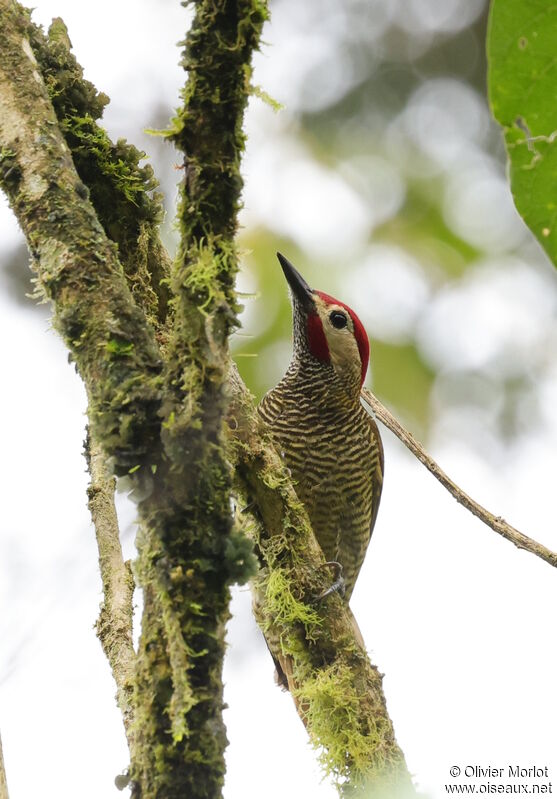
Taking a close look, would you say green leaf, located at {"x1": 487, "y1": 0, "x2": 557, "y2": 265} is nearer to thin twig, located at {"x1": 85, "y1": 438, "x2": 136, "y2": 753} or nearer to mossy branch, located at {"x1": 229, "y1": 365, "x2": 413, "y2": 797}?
mossy branch, located at {"x1": 229, "y1": 365, "x2": 413, "y2": 797}

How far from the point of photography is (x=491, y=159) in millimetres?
5293

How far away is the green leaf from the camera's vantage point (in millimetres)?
1146

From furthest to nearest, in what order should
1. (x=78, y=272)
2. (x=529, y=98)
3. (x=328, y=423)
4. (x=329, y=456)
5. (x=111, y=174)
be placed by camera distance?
(x=328, y=423)
(x=329, y=456)
(x=111, y=174)
(x=78, y=272)
(x=529, y=98)

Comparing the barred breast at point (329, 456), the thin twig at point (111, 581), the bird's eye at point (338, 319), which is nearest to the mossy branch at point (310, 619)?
the thin twig at point (111, 581)

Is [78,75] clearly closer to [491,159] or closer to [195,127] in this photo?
[195,127]

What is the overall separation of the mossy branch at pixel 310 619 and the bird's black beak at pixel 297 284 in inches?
58.4

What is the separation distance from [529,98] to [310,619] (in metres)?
1.72

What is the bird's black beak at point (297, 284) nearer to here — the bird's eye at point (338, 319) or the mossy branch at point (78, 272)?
the bird's eye at point (338, 319)

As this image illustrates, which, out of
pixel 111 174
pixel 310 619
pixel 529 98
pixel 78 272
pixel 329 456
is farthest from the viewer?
pixel 329 456

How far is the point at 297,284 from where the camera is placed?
13.3 feet

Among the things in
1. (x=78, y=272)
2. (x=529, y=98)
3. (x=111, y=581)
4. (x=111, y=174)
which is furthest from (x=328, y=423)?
(x=529, y=98)

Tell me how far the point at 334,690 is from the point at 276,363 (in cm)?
222

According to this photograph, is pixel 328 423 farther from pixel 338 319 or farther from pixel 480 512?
pixel 480 512

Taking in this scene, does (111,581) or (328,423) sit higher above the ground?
(328,423)
